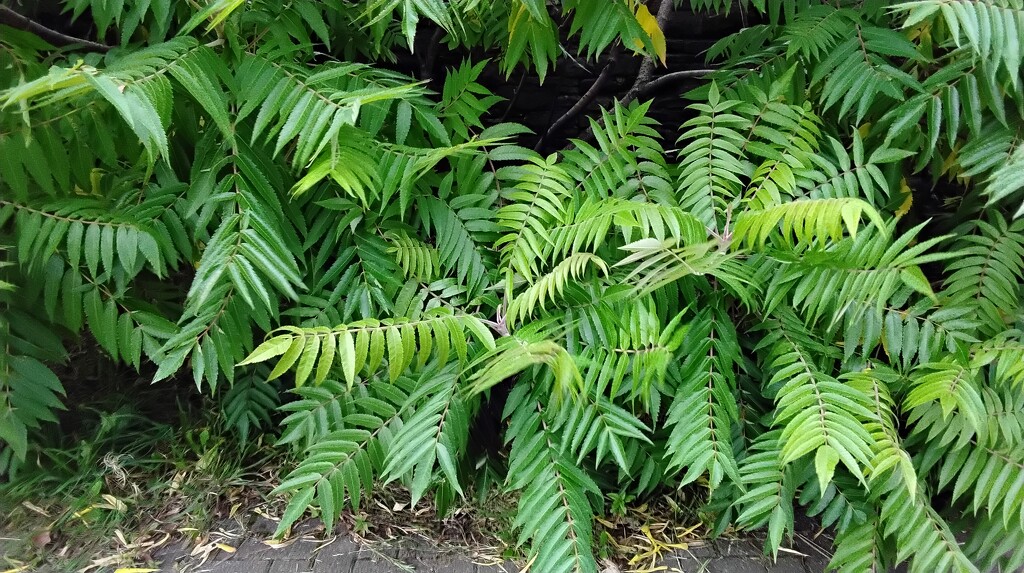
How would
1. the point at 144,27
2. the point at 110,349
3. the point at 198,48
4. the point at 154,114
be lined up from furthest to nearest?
the point at 144,27
the point at 110,349
the point at 198,48
the point at 154,114

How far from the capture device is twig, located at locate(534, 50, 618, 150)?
7.18ft

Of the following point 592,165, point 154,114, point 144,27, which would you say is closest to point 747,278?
point 592,165

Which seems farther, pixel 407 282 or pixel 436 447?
pixel 407 282

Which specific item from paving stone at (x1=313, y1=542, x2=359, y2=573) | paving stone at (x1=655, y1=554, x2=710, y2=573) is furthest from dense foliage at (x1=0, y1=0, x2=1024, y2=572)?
paving stone at (x1=313, y1=542, x2=359, y2=573)

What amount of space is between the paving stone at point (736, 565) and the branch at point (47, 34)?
2117mm

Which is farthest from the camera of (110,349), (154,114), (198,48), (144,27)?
(144,27)

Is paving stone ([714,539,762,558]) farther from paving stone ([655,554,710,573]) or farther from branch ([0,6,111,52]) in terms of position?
branch ([0,6,111,52])

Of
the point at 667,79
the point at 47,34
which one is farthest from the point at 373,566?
the point at 667,79

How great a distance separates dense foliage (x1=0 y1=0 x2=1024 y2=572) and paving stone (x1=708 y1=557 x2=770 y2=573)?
0.14 metres

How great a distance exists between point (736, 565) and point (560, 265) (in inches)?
39.1

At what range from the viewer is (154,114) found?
100cm

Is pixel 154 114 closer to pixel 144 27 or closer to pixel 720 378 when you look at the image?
pixel 144 27

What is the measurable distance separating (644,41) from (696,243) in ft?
1.83

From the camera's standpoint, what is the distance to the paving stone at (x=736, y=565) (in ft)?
4.83
